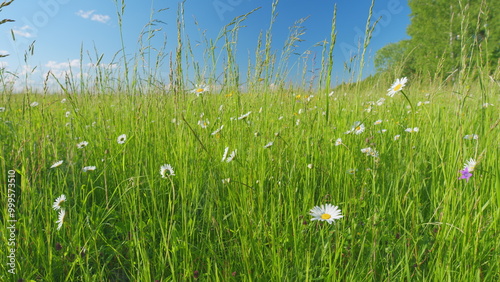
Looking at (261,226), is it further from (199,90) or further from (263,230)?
(199,90)

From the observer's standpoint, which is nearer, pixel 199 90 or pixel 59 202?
pixel 59 202

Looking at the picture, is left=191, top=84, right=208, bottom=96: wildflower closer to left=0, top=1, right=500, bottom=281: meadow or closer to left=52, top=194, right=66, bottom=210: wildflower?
left=0, top=1, right=500, bottom=281: meadow

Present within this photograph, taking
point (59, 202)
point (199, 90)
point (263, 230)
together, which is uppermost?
point (199, 90)

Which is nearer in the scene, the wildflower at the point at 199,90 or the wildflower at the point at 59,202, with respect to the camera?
the wildflower at the point at 59,202

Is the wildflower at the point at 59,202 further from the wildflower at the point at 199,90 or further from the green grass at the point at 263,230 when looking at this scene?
the wildflower at the point at 199,90

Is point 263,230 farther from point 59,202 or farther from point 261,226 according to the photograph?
point 59,202

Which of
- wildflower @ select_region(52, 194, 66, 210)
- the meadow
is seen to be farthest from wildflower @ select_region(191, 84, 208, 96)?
wildflower @ select_region(52, 194, 66, 210)

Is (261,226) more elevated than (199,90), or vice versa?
(199,90)

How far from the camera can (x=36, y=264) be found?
38.6 inches

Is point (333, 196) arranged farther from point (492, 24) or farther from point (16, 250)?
point (492, 24)

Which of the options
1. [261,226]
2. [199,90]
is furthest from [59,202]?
[199,90]

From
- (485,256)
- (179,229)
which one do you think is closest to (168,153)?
(179,229)

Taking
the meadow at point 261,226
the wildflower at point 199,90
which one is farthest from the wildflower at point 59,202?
the wildflower at point 199,90

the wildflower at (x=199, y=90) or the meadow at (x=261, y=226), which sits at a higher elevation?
the wildflower at (x=199, y=90)
